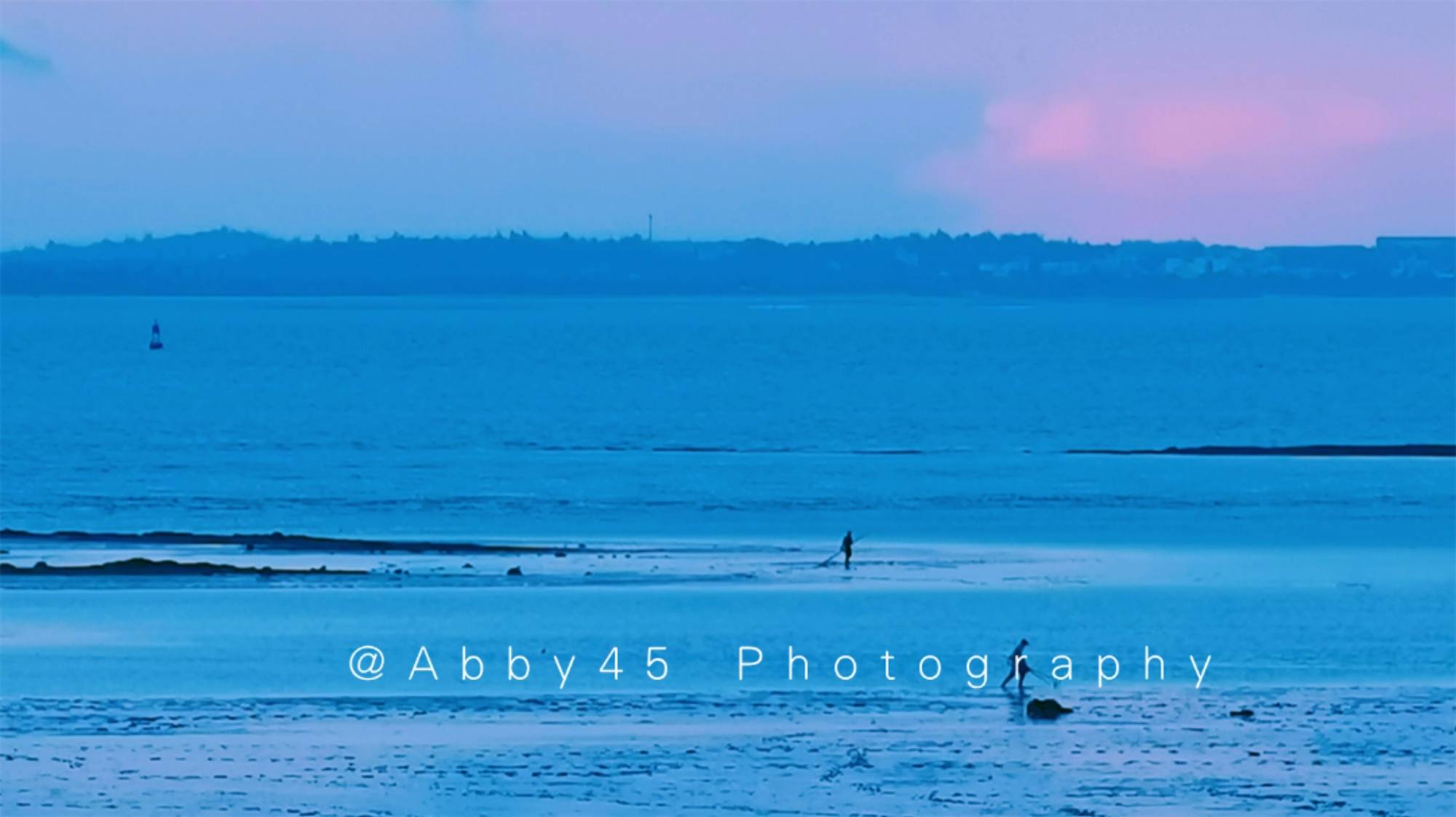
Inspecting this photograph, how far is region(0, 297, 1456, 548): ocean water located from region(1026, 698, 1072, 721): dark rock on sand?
2604 cm

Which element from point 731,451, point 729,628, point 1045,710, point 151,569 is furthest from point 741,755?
point 731,451

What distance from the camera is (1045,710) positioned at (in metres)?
26.1

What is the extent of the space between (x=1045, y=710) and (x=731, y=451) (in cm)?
6250

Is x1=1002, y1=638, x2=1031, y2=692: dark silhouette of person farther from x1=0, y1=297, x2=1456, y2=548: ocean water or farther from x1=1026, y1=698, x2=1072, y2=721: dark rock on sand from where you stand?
x1=0, y1=297, x2=1456, y2=548: ocean water

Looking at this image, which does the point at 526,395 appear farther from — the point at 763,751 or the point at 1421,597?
the point at 763,751

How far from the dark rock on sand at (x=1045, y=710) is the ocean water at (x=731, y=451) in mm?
26041

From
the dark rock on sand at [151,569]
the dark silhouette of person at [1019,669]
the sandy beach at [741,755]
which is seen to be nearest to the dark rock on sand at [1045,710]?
the sandy beach at [741,755]

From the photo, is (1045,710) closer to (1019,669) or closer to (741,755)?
(1019,669)

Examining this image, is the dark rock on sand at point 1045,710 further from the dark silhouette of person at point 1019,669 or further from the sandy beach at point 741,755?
the dark silhouette of person at point 1019,669

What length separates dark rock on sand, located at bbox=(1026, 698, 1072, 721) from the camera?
2597cm

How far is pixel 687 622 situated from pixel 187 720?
11.3 m

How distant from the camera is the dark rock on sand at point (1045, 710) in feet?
85.2

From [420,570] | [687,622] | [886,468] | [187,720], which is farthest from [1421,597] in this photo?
[886,468]

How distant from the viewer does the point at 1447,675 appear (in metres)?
30.3
